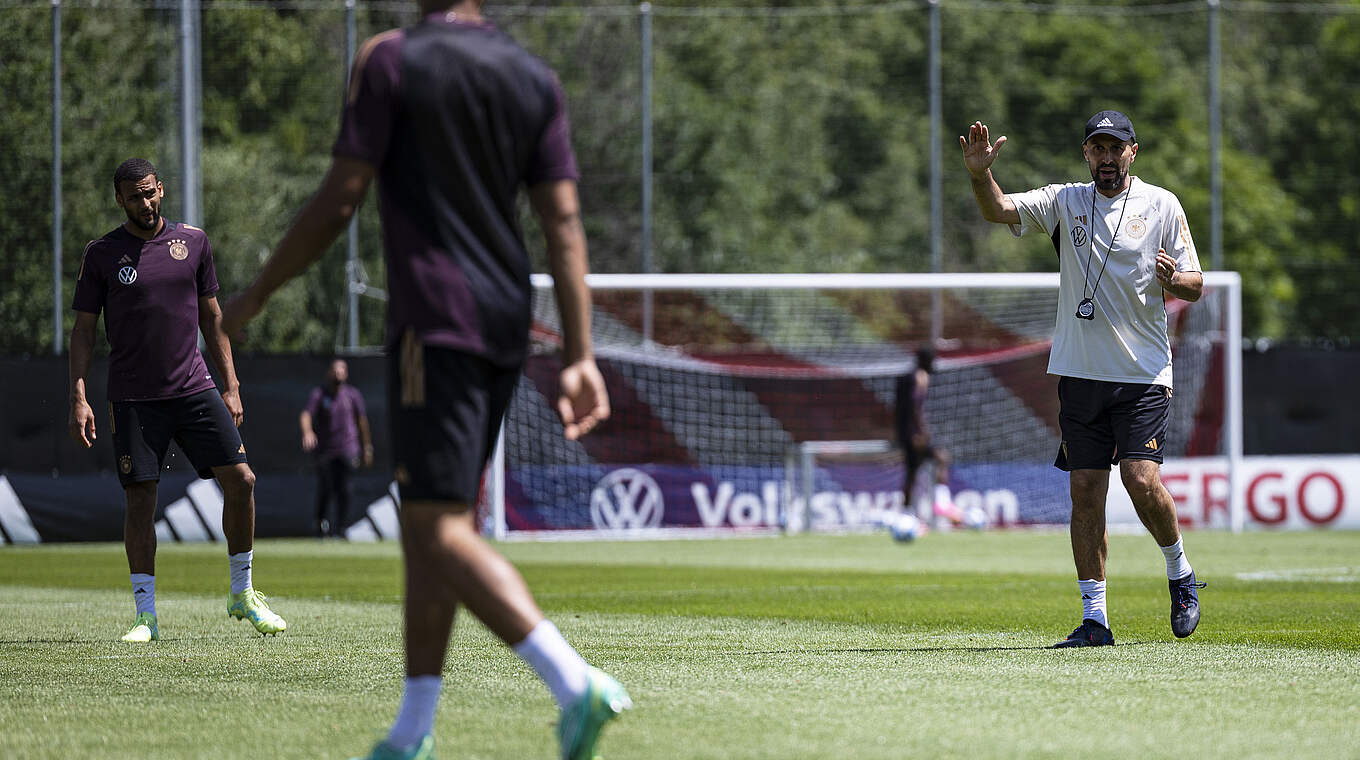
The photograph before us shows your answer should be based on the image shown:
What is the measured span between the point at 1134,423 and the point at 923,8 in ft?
63.1

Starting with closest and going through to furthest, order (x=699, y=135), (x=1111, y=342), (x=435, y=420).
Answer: (x=435, y=420)
(x=1111, y=342)
(x=699, y=135)

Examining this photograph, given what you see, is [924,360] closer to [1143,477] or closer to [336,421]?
[336,421]

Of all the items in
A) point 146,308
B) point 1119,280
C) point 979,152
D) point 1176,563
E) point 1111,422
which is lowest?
point 1176,563

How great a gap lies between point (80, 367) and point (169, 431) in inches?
21.7

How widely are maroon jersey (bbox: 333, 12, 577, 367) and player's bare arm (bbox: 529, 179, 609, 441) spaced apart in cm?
11

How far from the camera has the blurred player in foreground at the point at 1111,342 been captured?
8.27 metres

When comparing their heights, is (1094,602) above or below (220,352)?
below

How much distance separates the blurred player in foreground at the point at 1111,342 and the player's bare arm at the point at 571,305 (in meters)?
3.67

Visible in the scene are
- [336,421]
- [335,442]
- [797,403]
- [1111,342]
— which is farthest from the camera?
[797,403]

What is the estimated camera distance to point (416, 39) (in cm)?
484

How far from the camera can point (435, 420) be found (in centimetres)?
474

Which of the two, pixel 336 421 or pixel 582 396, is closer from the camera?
pixel 582 396

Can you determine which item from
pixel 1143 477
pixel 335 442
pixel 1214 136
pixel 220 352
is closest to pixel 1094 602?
pixel 1143 477

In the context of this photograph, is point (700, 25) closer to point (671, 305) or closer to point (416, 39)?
point (671, 305)
